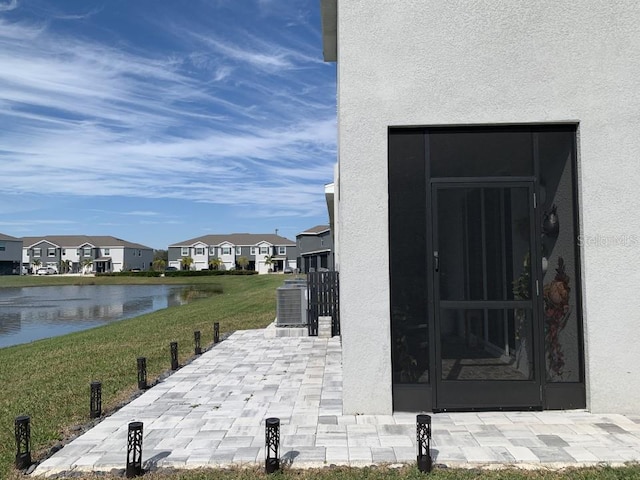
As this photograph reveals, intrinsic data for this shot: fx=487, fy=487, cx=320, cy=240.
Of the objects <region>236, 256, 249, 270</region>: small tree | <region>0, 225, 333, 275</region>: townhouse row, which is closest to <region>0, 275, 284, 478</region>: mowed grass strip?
<region>236, 256, 249, 270</region>: small tree

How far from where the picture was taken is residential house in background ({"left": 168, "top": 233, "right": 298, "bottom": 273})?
96688mm

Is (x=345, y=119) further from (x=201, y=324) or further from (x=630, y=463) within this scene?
(x=201, y=324)

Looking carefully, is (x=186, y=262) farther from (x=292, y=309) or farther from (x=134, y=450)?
(x=134, y=450)

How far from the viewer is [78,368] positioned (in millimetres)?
10469

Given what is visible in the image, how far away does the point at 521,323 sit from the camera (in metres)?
6.55

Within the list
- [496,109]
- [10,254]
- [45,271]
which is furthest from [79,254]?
[496,109]

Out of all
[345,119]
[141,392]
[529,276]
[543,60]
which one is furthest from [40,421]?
[543,60]

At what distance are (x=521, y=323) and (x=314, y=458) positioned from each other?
337 cm

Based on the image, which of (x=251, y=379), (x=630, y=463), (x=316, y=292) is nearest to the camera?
(x=630, y=463)

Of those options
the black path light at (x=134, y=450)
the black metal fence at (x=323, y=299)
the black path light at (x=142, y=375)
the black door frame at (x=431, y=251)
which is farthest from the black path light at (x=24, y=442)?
the black metal fence at (x=323, y=299)

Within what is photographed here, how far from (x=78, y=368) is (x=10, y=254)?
98423mm

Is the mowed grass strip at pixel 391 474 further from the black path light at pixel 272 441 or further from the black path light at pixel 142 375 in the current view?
the black path light at pixel 142 375

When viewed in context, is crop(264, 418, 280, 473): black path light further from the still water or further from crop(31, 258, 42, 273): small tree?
crop(31, 258, 42, 273): small tree

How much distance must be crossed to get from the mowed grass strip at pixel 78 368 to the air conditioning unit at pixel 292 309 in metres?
2.12
